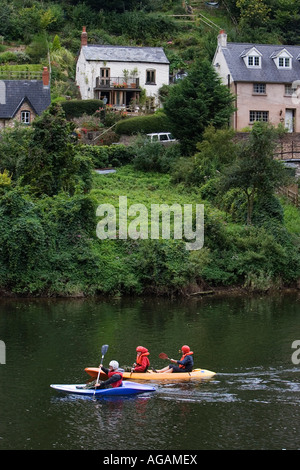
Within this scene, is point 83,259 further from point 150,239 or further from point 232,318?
point 232,318

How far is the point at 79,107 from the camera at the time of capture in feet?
202

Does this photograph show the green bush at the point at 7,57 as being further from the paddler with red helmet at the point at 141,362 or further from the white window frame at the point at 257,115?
the paddler with red helmet at the point at 141,362

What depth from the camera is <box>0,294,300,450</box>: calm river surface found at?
2002cm

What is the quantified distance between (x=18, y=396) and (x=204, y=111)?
116 feet

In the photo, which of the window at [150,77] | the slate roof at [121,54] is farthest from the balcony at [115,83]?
the slate roof at [121,54]

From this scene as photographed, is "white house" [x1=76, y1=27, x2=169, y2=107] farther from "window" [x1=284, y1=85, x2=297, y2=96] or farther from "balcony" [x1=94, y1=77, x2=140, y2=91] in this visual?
"window" [x1=284, y1=85, x2=297, y2=96]

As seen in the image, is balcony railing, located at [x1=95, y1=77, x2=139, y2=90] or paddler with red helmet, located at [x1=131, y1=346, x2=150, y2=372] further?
balcony railing, located at [x1=95, y1=77, x2=139, y2=90]

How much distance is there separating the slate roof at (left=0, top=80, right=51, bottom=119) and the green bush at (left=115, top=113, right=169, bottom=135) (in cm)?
643

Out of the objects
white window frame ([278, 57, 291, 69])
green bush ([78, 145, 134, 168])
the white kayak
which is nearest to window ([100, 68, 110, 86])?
green bush ([78, 145, 134, 168])

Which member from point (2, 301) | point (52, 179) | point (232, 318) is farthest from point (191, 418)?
point (52, 179)

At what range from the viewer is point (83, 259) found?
40.0 m

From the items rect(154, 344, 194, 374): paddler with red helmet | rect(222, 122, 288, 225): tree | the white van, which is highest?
the white van

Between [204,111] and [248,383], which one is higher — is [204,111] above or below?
above

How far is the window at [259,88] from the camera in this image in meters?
62.1
